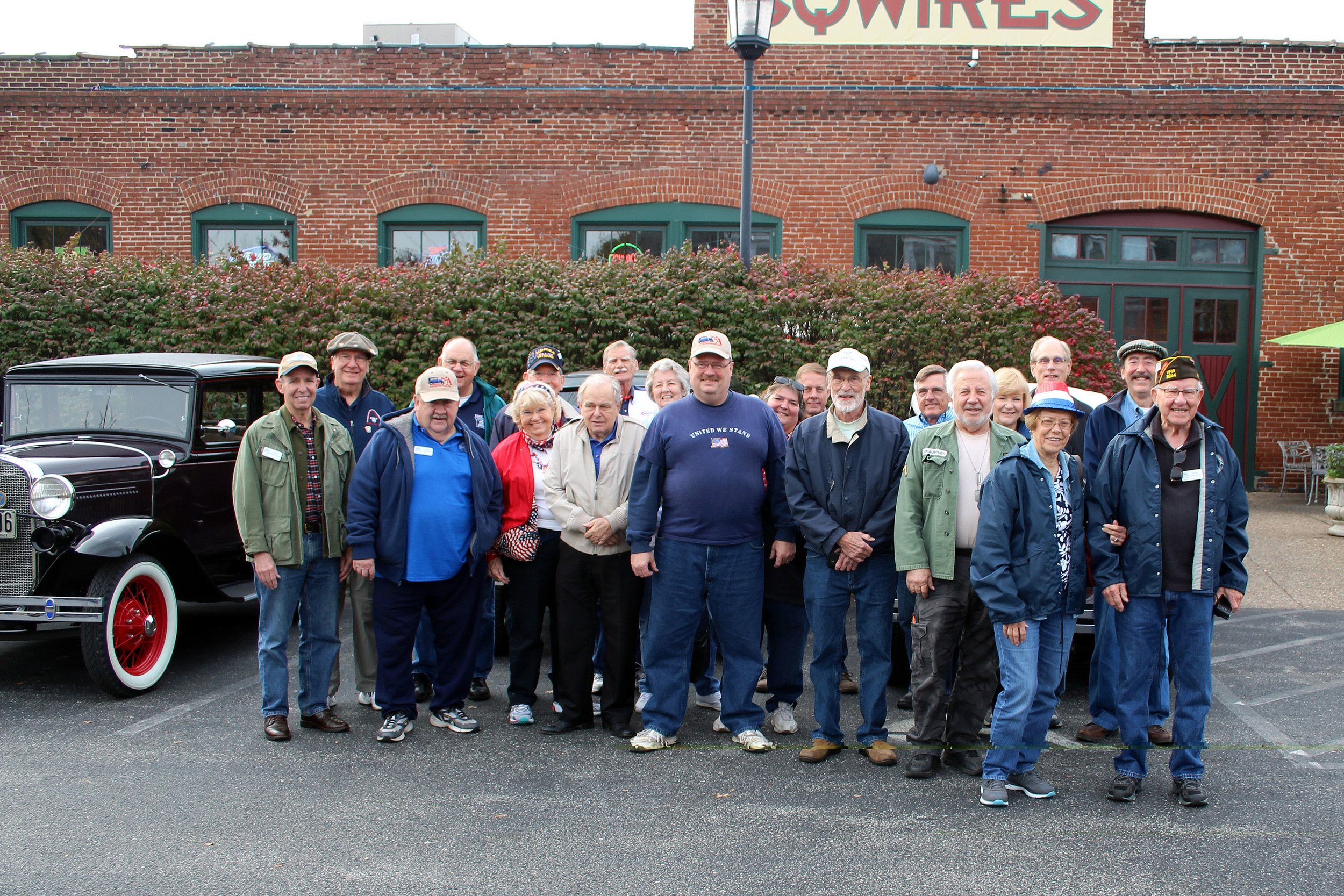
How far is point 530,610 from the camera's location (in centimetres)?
550

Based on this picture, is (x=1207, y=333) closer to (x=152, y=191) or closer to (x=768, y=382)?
(x=768, y=382)

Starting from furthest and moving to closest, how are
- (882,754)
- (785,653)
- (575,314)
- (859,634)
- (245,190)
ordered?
1. (245,190)
2. (575,314)
3. (785,653)
4. (859,634)
5. (882,754)

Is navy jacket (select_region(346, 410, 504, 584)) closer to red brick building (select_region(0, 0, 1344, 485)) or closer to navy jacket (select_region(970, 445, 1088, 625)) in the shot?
navy jacket (select_region(970, 445, 1088, 625))

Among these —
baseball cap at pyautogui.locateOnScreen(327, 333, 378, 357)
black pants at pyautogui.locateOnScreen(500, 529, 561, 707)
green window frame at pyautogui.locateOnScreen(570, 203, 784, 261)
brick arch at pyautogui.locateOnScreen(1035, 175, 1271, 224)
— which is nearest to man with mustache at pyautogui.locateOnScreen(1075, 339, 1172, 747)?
black pants at pyautogui.locateOnScreen(500, 529, 561, 707)

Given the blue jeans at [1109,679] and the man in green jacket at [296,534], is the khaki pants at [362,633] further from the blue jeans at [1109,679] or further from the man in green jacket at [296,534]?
the blue jeans at [1109,679]

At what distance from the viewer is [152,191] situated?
1566cm

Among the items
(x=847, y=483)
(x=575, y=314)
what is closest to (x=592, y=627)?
(x=847, y=483)

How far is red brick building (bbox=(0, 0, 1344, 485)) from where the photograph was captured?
49.6 ft

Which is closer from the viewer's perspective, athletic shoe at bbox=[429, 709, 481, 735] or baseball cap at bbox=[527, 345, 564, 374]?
athletic shoe at bbox=[429, 709, 481, 735]

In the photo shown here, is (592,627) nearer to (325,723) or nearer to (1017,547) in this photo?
(325,723)

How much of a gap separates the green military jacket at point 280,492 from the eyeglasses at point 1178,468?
406cm

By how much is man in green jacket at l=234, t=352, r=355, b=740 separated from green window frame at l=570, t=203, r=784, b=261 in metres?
10.4

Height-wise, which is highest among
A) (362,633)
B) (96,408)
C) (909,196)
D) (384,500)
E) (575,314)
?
(909,196)

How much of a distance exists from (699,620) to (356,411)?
266cm
